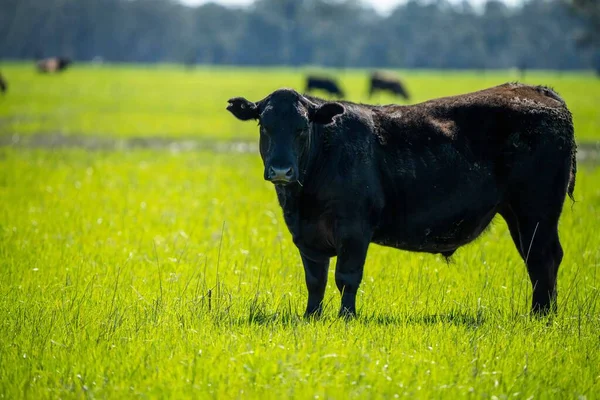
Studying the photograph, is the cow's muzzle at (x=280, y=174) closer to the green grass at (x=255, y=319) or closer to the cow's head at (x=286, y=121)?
the cow's head at (x=286, y=121)

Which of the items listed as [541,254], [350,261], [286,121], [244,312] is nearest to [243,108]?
[286,121]

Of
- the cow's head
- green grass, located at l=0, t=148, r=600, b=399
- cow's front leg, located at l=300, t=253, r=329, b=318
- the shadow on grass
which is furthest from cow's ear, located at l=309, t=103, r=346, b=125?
the shadow on grass

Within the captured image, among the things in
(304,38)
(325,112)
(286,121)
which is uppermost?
(304,38)

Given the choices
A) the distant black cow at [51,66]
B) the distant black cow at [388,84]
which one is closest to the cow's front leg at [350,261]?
the distant black cow at [388,84]

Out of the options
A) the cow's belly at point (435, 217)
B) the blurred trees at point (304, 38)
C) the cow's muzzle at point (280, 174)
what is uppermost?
the blurred trees at point (304, 38)

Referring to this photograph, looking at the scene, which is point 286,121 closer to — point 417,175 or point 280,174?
point 280,174

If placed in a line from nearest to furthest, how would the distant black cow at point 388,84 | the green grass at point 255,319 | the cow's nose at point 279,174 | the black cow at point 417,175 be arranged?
the green grass at point 255,319, the cow's nose at point 279,174, the black cow at point 417,175, the distant black cow at point 388,84

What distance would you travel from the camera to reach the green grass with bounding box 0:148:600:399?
5660mm

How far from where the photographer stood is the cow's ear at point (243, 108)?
301 inches

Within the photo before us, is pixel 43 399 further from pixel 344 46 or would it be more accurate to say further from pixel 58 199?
pixel 344 46

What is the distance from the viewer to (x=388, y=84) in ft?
192

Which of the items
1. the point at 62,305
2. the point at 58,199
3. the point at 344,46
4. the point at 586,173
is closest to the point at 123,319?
the point at 62,305

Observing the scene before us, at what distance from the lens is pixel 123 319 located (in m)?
7.07

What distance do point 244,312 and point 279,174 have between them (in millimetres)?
1435
